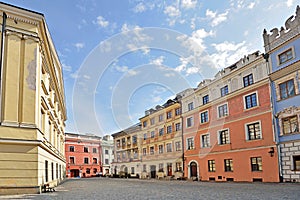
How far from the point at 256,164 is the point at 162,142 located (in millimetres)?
17634

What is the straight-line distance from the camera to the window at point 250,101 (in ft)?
79.4

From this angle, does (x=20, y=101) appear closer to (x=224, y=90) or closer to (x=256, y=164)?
(x=256, y=164)

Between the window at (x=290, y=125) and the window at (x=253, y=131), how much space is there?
2.66 m

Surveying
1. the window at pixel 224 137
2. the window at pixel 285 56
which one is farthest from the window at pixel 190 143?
the window at pixel 285 56

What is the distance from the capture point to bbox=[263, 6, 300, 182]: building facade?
65.3 ft

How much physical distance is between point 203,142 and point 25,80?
20978 mm

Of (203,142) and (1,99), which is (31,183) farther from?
(203,142)

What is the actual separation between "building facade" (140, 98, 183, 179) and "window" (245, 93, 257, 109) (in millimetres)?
11705

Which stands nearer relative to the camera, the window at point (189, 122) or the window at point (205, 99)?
the window at point (205, 99)

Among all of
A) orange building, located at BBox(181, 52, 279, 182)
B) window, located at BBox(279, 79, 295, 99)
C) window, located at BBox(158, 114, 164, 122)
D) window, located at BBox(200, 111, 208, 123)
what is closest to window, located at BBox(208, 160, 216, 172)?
orange building, located at BBox(181, 52, 279, 182)

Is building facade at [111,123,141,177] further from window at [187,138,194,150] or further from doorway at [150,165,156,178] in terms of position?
window at [187,138,194,150]

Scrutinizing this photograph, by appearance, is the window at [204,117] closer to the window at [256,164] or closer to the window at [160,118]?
the window at [256,164]

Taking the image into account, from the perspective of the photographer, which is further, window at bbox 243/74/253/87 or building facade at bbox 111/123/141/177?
building facade at bbox 111/123/141/177

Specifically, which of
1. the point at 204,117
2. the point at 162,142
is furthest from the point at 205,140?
the point at 162,142
